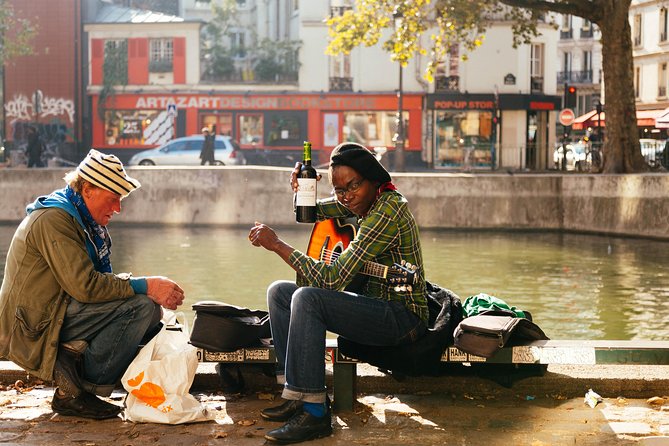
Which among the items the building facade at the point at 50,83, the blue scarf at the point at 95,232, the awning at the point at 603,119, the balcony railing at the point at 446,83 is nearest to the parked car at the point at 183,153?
the building facade at the point at 50,83

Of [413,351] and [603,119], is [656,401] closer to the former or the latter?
[413,351]

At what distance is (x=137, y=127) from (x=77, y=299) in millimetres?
45828

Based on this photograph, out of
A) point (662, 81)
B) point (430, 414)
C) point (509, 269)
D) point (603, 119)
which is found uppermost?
point (662, 81)

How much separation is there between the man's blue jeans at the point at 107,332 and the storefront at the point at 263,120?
43.9 m

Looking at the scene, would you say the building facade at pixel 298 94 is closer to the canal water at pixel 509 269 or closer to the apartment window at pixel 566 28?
the canal water at pixel 509 269

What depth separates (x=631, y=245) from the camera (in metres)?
20.3

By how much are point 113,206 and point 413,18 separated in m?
23.8

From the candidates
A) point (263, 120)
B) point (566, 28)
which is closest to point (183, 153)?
point (263, 120)

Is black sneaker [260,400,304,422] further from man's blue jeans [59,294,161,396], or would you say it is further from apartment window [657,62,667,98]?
apartment window [657,62,667,98]

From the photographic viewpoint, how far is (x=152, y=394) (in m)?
5.55

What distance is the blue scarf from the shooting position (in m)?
5.61

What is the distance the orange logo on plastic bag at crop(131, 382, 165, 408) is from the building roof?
47.0 metres

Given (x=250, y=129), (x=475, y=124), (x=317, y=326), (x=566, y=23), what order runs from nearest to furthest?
(x=317, y=326), (x=475, y=124), (x=250, y=129), (x=566, y=23)

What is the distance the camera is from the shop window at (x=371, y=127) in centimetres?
5016
